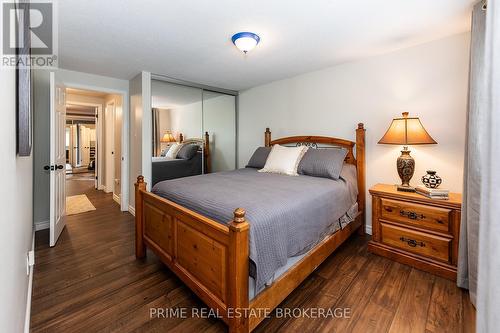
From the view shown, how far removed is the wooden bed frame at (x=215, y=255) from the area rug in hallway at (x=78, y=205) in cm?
234

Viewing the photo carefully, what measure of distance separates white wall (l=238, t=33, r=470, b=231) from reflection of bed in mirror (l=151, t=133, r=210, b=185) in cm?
133

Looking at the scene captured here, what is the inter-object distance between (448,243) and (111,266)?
3064 mm

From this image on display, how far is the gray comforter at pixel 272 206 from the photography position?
1439 millimetres

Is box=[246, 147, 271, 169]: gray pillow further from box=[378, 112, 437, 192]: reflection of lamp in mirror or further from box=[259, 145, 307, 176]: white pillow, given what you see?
box=[378, 112, 437, 192]: reflection of lamp in mirror

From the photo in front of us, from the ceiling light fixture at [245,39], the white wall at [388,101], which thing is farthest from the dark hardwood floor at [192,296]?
the ceiling light fixture at [245,39]

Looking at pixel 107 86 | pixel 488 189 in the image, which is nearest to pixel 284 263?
pixel 488 189

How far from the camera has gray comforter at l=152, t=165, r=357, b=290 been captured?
4.72ft

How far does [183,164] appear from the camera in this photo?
3959 millimetres

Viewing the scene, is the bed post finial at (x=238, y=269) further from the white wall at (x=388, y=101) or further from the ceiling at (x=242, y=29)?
the white wall at (x=388, y=101)

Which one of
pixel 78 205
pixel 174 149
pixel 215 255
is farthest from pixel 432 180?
pixel 78 205

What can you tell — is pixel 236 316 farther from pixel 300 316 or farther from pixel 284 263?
pixel 300 316

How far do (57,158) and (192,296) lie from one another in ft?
7.73

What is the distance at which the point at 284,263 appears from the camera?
1550 millimetres

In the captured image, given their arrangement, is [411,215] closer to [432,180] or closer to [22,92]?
[432,180]
